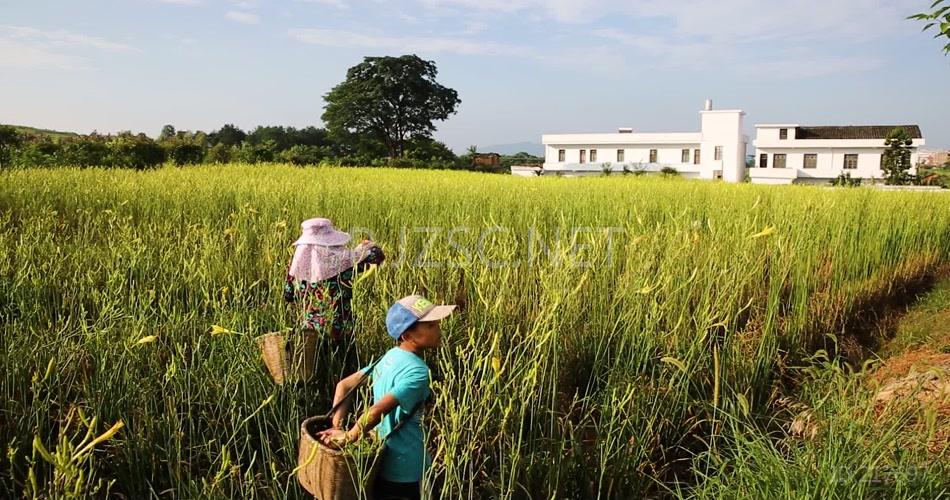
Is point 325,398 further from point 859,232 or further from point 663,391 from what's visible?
point 859,232

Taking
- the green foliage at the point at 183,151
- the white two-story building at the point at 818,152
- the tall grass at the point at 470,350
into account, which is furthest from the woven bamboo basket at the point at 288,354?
the white two-story building at the point at 818,152

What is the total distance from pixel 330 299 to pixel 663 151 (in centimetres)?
3724

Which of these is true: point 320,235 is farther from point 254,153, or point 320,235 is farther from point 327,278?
point 254,153

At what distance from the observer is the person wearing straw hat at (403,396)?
1.64 m

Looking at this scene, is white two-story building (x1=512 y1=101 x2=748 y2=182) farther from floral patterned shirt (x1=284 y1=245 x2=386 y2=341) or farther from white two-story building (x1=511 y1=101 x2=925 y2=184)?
floral patterned shirt (x1=284 y1=245 x2=386 y2=341)

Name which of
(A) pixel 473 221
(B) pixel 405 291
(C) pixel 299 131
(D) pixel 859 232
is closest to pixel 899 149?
(D) pixel 859 232

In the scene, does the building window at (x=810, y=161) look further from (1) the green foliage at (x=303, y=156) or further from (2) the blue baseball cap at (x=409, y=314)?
(2) the blue baseball cap at (x=409, y=314)

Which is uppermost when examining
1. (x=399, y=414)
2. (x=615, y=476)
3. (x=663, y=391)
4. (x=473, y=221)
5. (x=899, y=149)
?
(x=899, y=149)

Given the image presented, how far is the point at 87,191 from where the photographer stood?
6230mm

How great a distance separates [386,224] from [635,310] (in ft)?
9.64

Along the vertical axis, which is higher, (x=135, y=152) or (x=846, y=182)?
(x=135, y=152)

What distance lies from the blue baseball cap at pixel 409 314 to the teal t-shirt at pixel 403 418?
65 mm

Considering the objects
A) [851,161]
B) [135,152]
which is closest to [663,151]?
[851,161]

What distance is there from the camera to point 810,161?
35.5 meters
